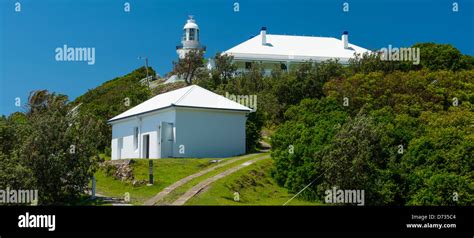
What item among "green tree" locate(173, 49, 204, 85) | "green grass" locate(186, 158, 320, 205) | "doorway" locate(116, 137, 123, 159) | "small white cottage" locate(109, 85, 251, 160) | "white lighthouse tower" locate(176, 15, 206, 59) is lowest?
"green grass" locate(186, 158, 320, 205)

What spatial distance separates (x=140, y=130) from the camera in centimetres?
3581

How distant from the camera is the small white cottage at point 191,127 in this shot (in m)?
32.5

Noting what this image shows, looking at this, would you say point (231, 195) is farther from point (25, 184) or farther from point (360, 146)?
point (25, 184)

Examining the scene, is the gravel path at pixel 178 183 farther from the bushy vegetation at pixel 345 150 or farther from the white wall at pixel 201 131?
the bushy vegetation at pixel 345 150

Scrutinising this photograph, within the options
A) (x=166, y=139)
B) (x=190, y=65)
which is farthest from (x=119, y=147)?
(x=190, y=65)

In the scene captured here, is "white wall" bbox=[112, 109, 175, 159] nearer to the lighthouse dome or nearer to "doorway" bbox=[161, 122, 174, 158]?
"doorway" bbox=[161, 122, 174, 158]

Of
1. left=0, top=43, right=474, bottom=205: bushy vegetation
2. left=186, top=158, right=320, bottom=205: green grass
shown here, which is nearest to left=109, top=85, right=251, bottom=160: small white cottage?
left=0, top=43, right=474, bottom=205: bushy vegetation

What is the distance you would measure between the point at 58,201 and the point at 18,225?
12.0 metres

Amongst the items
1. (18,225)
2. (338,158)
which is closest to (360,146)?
(338,158)

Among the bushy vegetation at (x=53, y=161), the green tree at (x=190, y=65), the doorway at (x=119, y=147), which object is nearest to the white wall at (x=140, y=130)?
the doorway at (x=119, y=147)

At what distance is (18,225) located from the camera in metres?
11.3

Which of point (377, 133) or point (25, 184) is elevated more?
point (377, 133)

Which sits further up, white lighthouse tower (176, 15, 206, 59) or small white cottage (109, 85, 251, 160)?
white lighthouse tower (176, 15, 206, 59)

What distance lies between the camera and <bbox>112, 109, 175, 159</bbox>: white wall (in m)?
33.3
